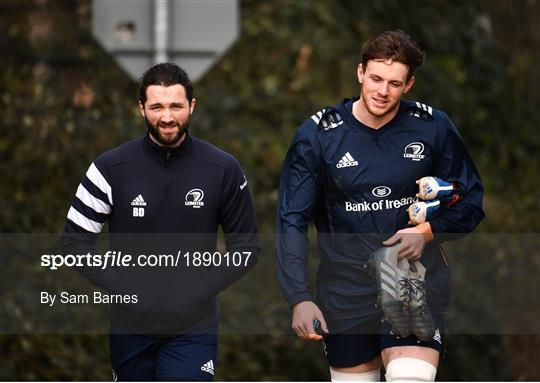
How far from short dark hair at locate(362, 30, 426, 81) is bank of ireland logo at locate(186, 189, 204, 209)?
996 millimetres

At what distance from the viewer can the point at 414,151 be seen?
6.66 meters

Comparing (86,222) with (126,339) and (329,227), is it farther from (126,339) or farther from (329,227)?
(329,227)

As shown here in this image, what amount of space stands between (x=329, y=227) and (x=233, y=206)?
483 millimetres

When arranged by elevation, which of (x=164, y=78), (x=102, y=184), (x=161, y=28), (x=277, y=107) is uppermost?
(x=277, y=107)

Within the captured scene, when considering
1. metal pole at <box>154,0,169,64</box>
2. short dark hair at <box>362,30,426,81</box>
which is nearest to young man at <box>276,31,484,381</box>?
short dark hair at <box>362,30,426,81</box>

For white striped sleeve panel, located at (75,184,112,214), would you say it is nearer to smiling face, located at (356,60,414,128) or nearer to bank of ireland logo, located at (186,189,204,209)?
bank of ireland logo, located at (186,189,204,209)

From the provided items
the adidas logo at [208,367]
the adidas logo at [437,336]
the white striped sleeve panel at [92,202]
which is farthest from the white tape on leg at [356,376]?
the white striped sleeve panel at [92,202]

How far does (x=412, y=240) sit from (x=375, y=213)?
0.23 metres

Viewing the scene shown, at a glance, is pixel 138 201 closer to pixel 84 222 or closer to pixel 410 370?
pixel 84 222

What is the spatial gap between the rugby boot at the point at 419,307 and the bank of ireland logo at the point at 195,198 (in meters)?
1.04

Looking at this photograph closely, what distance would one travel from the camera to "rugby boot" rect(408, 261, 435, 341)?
6.55m

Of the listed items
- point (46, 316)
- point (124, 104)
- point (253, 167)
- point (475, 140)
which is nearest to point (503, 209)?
point (475, 140)

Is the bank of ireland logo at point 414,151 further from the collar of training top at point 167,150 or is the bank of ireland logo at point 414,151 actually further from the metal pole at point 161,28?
the metal pole at point 161,28

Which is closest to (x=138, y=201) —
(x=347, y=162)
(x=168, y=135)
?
(x=168, y=135)
